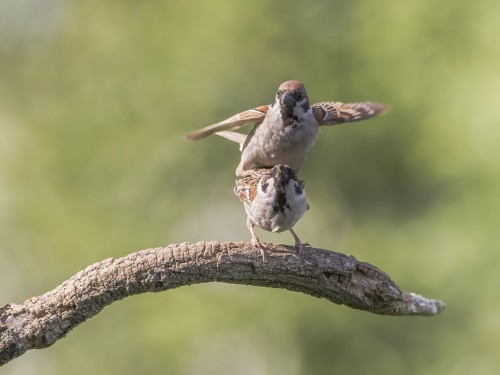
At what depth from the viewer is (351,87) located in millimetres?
10398

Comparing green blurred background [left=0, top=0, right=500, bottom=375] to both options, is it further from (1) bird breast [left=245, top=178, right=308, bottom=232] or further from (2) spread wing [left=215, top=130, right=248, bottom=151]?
(1) bird breast [left=245, top=178, right=308, bottom=232]

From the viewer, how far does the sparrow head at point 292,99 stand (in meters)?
5.17

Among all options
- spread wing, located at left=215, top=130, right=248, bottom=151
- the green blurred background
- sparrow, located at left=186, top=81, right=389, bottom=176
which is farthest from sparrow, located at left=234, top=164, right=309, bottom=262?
the green blurred background

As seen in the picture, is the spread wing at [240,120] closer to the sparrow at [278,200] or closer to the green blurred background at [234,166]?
the sparrow at [278,200]

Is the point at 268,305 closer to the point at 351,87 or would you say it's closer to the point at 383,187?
the point at 383,187

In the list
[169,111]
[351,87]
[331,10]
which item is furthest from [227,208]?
[331,10]

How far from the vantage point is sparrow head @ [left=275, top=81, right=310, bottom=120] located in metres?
5.17

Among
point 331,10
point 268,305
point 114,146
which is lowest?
point 268,305

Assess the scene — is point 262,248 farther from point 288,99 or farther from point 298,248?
point 288,99

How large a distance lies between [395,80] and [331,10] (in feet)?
5.85

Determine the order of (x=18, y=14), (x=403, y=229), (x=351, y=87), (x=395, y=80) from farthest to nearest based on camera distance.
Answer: (x=18, y=14)
(x=351, y=87)
(x=395, y=80)
(x=403, y=229)

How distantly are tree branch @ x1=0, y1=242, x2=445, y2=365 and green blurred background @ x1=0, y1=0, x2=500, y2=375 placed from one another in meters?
3.33

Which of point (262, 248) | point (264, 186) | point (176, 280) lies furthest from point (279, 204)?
point (176, 280)

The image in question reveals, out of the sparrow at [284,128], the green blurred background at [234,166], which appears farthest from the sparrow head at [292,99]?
the green blurred background at [234,166]
